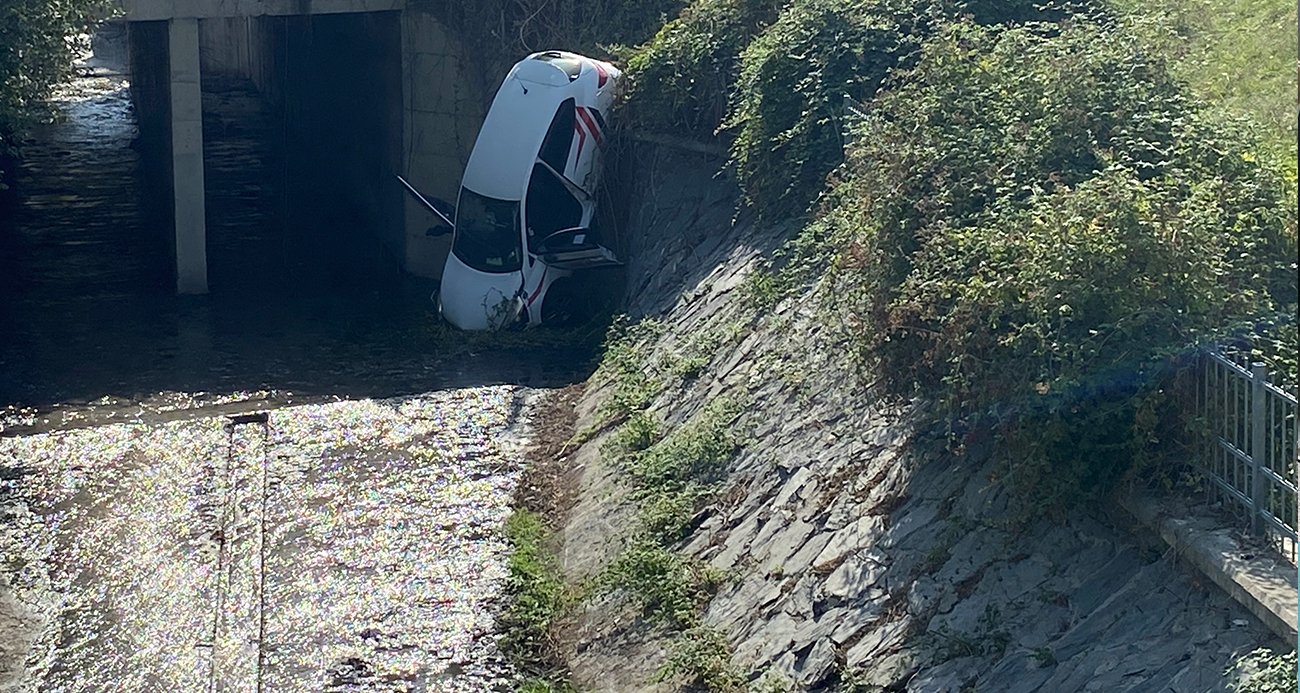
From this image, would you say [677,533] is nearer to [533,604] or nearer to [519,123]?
[533,604]

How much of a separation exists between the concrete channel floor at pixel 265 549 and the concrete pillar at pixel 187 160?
21.5 ft

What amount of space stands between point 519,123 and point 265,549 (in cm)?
735

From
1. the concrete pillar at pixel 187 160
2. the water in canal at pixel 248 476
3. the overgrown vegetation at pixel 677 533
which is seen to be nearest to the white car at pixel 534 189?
the water in canal at pixel 248 476

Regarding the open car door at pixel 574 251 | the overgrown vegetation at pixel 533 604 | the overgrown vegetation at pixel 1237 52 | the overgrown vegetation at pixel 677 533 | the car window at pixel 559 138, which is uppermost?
the overgrown vegetation at pixel 1237 52

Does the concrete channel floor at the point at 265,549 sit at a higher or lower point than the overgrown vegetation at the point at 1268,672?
lower

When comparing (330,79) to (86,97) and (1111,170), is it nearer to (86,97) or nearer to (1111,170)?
(86,97)

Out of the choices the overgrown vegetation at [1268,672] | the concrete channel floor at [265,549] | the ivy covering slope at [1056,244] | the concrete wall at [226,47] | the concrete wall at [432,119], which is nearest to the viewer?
the overgrown vegetation at [1268,672]

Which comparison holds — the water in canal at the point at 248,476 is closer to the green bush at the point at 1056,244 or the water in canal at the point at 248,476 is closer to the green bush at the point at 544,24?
the green bush at the point at 544,24

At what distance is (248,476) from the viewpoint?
13422 millimetres

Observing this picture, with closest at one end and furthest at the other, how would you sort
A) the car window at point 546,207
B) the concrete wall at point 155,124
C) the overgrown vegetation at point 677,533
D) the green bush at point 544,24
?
the overgrown vegetation at point 677,533
the car window at point 546,207
the green bush at point 544,24
the concrete wall at point 155,124

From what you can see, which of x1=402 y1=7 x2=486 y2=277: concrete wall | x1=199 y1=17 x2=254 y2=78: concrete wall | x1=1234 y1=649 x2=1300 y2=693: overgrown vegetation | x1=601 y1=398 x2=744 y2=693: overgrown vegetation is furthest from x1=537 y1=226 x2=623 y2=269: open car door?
x1=199 y1=17 x2=254 y2=78: concrete wall

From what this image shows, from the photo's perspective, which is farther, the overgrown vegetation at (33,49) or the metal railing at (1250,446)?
the overgrown vegetation at (33,49)

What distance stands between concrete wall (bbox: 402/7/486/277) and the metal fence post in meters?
16.3

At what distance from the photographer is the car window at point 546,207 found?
17781 millimetres
